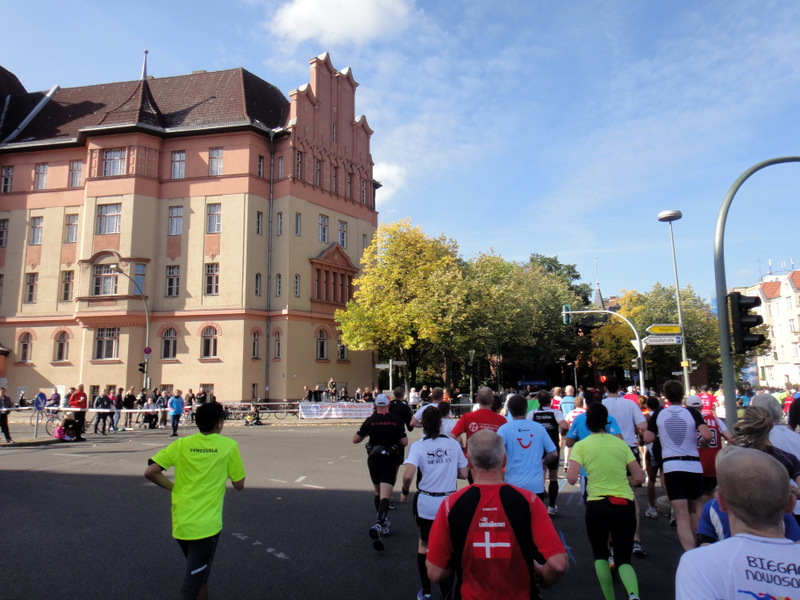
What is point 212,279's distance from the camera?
37.2m

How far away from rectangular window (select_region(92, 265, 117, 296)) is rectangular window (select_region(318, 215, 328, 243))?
1323cm

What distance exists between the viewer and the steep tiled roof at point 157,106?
38.4m

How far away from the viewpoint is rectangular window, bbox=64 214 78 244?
38.8 metres

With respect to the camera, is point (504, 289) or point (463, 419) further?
point (504, 289)

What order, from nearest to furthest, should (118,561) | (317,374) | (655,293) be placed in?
1. (118,561)
2. (317,374)
3. (655,293)

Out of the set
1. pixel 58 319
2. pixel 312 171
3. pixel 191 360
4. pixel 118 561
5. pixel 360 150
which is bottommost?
pixel 118 561

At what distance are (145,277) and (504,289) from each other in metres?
24.0

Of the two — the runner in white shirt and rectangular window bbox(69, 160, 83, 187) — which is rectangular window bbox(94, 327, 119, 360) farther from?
the runner in white shirt

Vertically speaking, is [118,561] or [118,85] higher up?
[118,85]

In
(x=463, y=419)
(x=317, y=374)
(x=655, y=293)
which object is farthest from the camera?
(x=655, y=293)

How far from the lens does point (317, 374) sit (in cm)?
3869

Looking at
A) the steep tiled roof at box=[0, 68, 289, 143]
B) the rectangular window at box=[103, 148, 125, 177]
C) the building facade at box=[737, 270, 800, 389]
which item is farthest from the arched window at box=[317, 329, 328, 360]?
the building facade at box=[737, 270, 800, 389]

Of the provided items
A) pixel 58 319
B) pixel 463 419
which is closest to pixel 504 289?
pixel 58 319

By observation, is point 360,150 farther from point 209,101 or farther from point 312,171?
point 209,101
